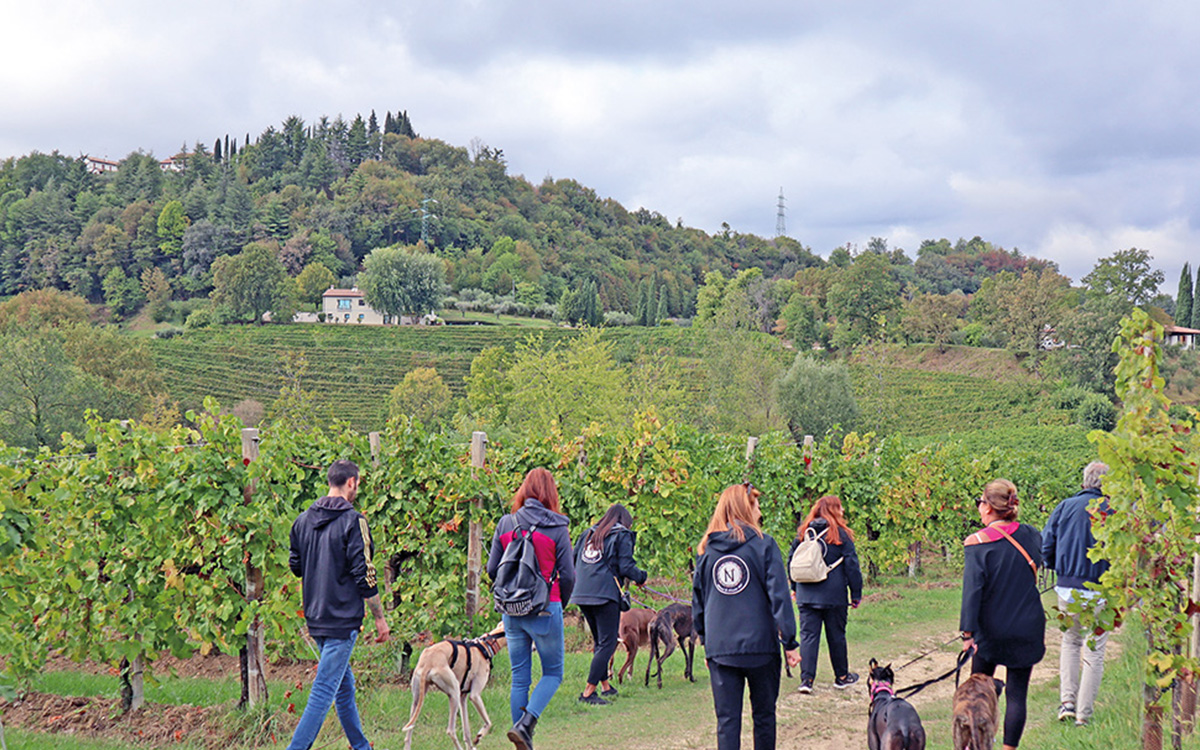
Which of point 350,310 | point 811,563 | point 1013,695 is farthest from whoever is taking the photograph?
point 350,310

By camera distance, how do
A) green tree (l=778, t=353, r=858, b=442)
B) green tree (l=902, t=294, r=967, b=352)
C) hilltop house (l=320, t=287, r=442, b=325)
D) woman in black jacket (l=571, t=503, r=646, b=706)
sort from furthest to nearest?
hilltop house (l=320, t=287, r=442, b=325) → green tree (l=902, t=294, r=967, b=352) → green tree (l=778, t=353, r=858, b=442) → woman in black jacket (l=571, t=503, r=646, b=706)

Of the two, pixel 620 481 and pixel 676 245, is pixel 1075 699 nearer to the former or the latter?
pixel 620 481

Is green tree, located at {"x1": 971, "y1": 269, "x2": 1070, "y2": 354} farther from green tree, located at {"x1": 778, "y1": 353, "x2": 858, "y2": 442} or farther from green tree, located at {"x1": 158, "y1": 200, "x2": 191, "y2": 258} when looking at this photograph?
green tree, located at {"x1": 158, "y1": 200, "x2": 191, "y2": 258}

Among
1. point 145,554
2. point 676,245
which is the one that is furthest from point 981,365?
point 676,245

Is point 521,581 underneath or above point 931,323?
underneath

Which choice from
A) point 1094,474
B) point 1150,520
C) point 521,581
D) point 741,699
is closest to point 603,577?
point 521,581

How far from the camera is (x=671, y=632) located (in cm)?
723

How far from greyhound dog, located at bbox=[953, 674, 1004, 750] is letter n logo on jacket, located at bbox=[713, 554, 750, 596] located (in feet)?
4.34

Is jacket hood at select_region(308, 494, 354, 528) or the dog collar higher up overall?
jacket hood at select_region(308, 494, 354, 528)

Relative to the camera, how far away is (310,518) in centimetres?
460

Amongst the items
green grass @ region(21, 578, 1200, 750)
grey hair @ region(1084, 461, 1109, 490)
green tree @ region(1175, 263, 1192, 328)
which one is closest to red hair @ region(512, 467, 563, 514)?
green grass @ region(21, 578, 1200, 750)

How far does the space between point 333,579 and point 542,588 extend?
1208mm

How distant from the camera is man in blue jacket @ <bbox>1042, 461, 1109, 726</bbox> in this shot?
17.6 ft

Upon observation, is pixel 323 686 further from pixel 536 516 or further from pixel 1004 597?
pixel 1004 597
